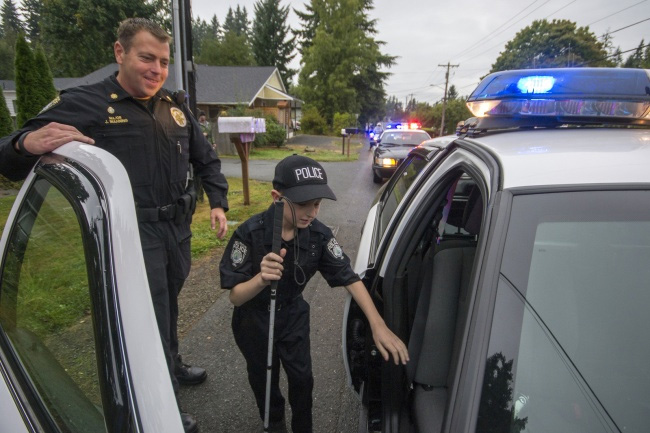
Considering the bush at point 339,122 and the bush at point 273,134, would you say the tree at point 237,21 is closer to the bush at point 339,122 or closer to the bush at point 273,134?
the bush at point 339,122

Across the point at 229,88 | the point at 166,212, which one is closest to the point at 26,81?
the point at 166,212

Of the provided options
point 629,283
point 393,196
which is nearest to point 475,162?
point 629,283

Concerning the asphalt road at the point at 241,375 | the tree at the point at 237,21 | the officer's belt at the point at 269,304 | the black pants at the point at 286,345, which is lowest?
the asphalt road at the point at 241,375

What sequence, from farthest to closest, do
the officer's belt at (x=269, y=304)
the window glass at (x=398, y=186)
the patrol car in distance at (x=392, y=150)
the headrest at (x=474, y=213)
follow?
the patrol car in distance at (x=392, y=150) < the window glass at (x=398, y=186) < the headrest at (x=474, y=213) < the officer's belt at (x=269, y=304)

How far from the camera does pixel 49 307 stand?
1444mm

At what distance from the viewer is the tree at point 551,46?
24.8 metres

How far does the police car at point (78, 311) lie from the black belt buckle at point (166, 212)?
2.13 ft

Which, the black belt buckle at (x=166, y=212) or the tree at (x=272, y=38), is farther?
the tree at (x=272, y=38)

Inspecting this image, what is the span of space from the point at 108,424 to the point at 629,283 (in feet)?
4.48

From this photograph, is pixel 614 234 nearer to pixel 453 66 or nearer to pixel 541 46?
pixel 541 46

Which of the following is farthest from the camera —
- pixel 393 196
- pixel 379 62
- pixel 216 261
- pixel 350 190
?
pixel 379 62

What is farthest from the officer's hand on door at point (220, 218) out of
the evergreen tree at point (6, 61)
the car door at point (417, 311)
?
the evergreen tree at point (6, 61)

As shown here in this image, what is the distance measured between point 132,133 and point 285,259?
3.27 ft

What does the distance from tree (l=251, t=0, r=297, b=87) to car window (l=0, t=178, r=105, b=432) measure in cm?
5200
